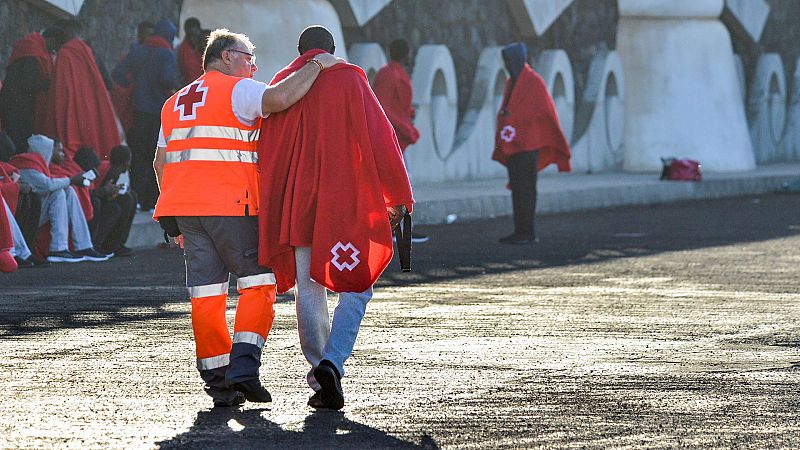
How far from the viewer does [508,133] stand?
15.5 metres

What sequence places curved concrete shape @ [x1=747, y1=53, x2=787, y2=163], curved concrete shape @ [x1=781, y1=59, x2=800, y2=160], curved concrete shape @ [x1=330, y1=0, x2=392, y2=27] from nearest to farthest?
curved concrete shape @ [x1=330, y1=0, x2=392, y2=27]
curved concrete shape @ [x1=747, y1=53, x2=787, y2=163]
curved concrete shape @ [x1=781, y1=59, x2=800, y2=160]

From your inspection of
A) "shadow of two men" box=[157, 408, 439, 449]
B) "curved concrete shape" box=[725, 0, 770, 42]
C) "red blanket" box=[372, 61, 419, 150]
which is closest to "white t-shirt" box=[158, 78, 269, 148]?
"shadow of two men" box=[157, 408, 439, 449]

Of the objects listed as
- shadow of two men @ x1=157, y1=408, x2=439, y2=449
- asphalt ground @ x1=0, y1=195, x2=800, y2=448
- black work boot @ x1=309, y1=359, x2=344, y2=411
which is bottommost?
asphalt ground @ x1=0, y1=195, x2=800, y2=448

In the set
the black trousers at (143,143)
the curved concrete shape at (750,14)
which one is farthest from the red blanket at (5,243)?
the curved concrete shape at (750,14)

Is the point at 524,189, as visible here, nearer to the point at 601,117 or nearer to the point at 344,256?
the point at 344,256

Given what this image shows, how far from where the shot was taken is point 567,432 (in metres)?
5.79

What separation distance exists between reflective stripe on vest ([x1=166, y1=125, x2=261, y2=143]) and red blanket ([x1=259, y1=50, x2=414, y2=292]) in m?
0.07

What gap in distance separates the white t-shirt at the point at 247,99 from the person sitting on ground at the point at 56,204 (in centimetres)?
690

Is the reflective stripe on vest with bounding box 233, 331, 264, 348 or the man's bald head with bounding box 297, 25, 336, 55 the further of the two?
the man's bald head with bounding box 297, 25, 336, 55

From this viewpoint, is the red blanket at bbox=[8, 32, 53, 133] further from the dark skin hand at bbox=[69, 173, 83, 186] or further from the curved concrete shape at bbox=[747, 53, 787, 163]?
the curved concrete shape at bbox=[747, 53, 787, 163]

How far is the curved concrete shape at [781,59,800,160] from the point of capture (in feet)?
119

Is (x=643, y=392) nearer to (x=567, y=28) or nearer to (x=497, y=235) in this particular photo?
(x=497, y=235)

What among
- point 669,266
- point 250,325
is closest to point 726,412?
point 250,325

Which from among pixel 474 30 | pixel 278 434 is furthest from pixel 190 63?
pixel 278 434
